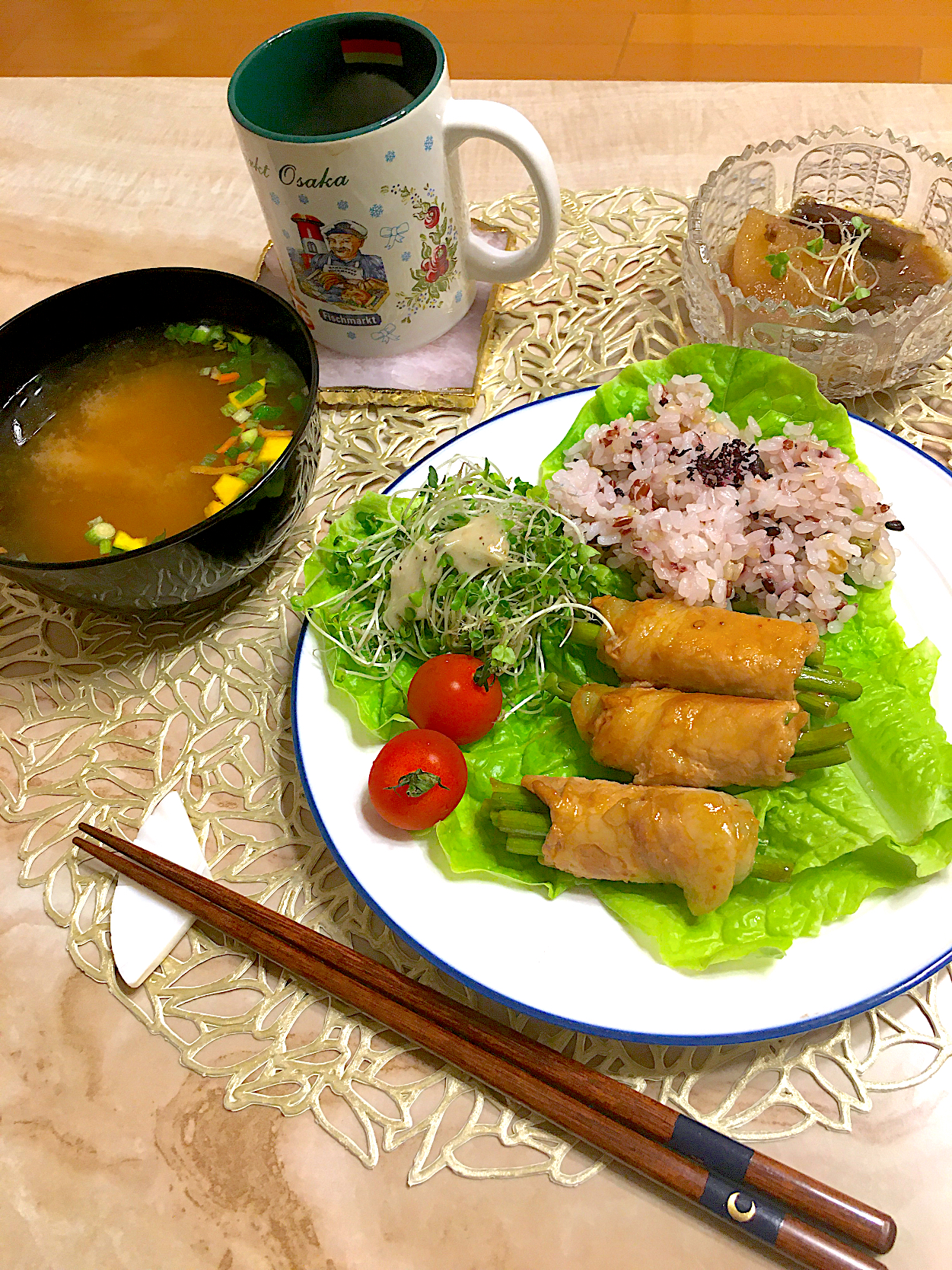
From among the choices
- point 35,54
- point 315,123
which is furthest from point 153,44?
point 315,123

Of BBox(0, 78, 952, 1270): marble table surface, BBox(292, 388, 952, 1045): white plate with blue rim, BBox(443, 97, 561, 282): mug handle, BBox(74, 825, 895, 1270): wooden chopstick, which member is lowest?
BBox(0, 78, 952, 1270): marble table surface

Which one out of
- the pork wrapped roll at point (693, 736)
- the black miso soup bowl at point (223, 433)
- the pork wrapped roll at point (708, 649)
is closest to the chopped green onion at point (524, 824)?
the pork wrapped roll at point (693, 736)

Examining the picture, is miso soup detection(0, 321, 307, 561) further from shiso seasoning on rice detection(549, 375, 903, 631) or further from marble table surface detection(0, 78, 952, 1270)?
shiso seasoning on rice detection(549, 375, 903, 631)

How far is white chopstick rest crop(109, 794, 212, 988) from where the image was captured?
1.80 metres

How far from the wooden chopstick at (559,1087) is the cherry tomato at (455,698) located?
0.49m

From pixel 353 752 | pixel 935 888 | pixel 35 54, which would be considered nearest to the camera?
pixel 935 888

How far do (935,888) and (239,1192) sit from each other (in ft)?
4.34

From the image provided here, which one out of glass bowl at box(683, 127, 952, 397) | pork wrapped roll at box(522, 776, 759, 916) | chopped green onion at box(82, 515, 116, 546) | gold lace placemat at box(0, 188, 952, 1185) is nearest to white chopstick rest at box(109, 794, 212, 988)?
gold lace placemat at box(0, 188, 952, 1185)

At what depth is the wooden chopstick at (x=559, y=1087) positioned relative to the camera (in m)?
1.40

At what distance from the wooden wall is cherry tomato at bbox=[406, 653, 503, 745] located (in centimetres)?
307

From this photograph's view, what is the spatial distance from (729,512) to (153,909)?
1509mm

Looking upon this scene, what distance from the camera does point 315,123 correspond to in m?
2.45

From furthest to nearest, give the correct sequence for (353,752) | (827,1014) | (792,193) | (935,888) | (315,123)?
(792,193)
(315,123)
(353,752)
(935,888)
(827,1014)

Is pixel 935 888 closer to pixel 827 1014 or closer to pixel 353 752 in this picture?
pixel 827 1014
